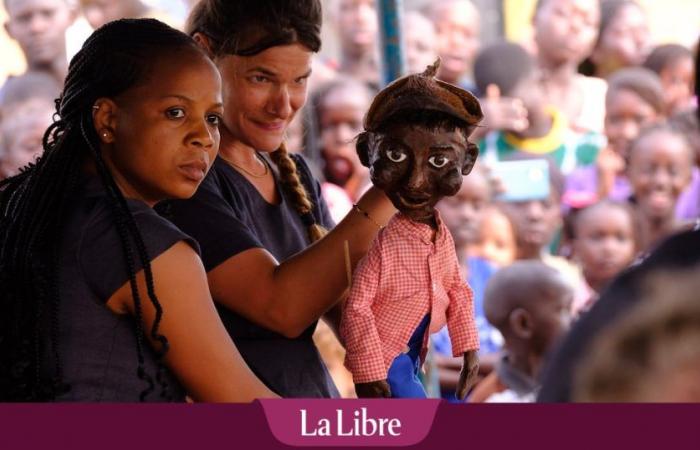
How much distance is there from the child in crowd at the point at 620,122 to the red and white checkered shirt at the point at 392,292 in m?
3.21

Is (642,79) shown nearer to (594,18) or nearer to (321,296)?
(594,18)

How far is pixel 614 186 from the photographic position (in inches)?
186

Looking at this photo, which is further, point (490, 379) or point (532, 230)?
point (532, 230)

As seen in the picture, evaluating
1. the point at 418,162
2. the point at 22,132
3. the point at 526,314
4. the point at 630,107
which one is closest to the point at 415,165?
the point at 418,162

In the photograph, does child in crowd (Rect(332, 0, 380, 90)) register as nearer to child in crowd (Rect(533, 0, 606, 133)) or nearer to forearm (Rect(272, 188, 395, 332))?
child in crowd (Rect(533, 0, 606, 133))

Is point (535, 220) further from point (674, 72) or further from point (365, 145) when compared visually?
point (365, 145)

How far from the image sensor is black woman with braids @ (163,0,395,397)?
164 centimetres

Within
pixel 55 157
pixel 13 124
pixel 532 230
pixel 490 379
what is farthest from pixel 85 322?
pixel 532 230

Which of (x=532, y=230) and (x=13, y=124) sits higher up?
(x=13, y=124)

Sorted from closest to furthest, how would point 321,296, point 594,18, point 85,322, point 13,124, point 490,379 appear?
point 85,322 < point 321,296 < point 490,379 < point 13,124 < point 594,18

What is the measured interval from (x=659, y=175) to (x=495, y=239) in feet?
1.85

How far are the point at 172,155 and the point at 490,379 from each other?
73.5 inches

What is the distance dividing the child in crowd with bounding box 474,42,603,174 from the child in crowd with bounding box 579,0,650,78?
57 centimetres

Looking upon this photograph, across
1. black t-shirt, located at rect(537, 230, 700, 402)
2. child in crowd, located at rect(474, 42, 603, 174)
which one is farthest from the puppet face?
child in crowd, located at rect(474, 42, 603, 174)
